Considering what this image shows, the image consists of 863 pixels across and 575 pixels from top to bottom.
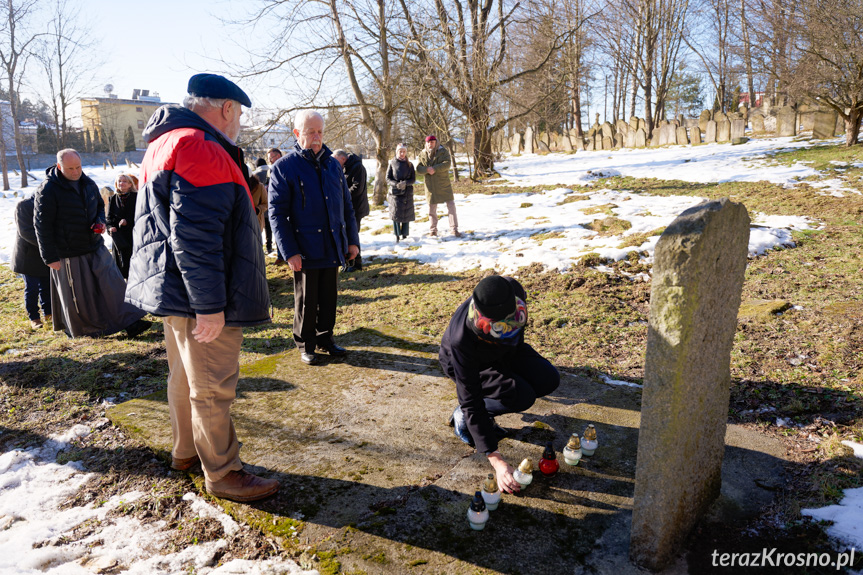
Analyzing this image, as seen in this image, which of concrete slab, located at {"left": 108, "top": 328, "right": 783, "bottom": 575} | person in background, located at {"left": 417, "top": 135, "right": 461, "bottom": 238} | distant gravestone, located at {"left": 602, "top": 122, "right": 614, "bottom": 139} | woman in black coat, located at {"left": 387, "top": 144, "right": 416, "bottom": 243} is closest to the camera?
concrete slab, located at {"left": 108, "top": 328, "right": 783, "bottom": 575}

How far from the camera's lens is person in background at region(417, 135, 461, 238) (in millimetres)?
9711

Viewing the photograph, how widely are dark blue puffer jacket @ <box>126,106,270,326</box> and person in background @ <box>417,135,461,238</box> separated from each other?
7.26 metres

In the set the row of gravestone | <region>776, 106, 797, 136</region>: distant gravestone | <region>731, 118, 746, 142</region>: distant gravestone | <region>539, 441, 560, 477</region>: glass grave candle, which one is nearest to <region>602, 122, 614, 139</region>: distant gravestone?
the row of gravestone

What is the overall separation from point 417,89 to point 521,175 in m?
5.90

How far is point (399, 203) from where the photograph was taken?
9789 mm

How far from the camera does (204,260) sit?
247cm

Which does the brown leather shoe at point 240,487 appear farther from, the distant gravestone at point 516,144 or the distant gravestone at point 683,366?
the distant gravestone at point 516,144

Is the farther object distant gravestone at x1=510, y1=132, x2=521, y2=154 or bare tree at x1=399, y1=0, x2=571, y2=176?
distant gravestone at x1=510, y1=132, x2=521, y2=154

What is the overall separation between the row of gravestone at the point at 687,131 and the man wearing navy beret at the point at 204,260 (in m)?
19.4

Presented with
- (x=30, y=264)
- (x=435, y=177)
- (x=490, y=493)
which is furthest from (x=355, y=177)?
(x=490, y=493)

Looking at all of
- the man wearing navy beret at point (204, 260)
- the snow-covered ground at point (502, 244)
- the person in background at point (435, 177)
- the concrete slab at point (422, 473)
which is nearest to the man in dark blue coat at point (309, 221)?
the concrete slab at point (422, 473)

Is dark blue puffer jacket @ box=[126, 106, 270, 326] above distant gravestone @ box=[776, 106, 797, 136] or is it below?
below

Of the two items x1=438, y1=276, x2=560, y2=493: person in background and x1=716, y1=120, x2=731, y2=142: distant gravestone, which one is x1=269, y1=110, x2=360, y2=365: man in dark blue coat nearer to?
x1=438, y1=276, x2=560, y2=493: person in background

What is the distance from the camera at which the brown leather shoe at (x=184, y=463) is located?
3074 millimetres
